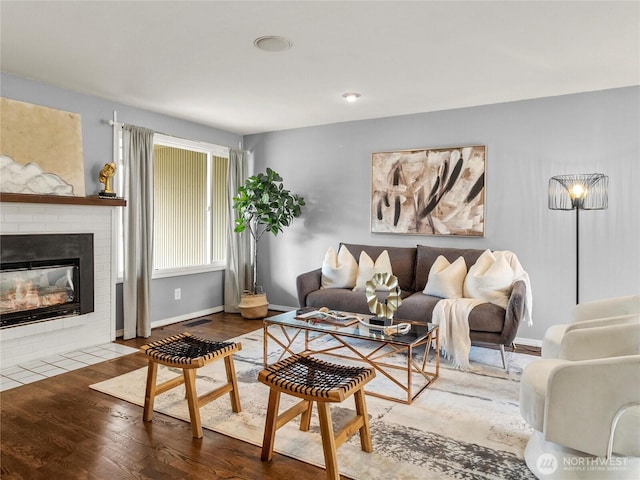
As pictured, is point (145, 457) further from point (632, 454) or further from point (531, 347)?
point (531, 347)

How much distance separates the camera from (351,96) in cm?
408

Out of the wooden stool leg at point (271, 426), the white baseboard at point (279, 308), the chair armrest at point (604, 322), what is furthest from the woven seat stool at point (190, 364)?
the white baseboard at point (279, 308)

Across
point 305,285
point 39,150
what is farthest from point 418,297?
point 39,150

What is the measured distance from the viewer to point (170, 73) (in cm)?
349

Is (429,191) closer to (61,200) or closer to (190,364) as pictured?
(190,364)

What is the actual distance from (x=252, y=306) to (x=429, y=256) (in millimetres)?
2168

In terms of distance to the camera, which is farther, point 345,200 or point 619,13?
point 345,200

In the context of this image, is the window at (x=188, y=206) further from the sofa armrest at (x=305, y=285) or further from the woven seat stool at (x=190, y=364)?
Result: the woven seat stool at (x=190, y=364)

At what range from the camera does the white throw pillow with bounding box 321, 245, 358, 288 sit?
4.66 meters

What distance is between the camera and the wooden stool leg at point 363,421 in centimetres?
221

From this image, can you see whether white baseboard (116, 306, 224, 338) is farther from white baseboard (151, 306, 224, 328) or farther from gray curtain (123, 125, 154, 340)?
gray curtain (123, 125, 154, 340)

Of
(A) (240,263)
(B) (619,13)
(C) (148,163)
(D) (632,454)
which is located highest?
(B) (619,13)

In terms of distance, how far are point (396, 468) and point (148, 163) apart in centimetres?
379

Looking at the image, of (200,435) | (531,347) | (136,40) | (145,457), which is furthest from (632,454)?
(136,40)
